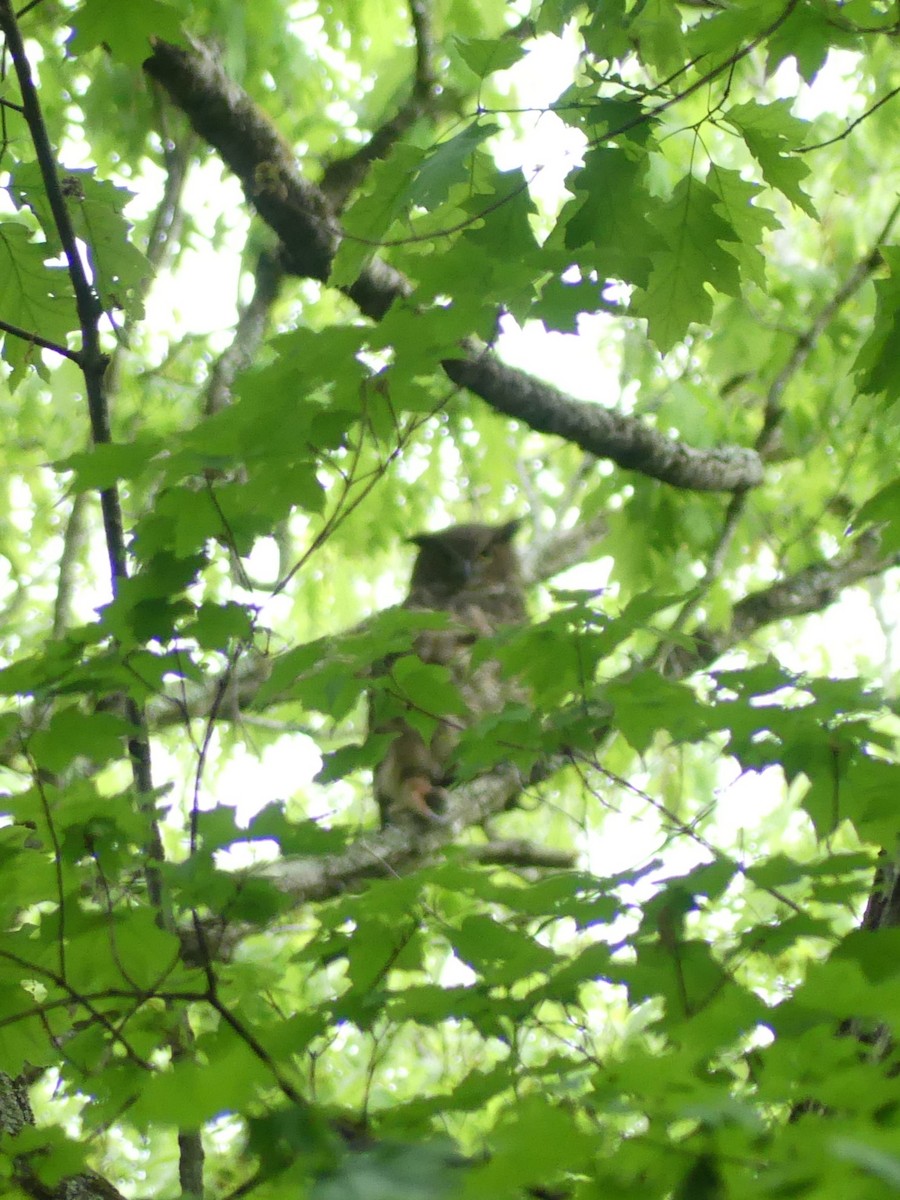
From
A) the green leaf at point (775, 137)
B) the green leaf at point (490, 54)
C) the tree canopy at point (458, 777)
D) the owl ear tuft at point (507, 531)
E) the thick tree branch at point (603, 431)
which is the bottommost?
the tree canopy at point (458, 777)

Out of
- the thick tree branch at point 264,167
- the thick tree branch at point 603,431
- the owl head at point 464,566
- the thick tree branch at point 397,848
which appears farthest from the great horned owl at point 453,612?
the thick tree branch at point 264,167

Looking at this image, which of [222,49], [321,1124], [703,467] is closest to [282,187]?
[222,49]

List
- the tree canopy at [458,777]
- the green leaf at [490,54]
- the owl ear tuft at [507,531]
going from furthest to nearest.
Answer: the owl ear tuft at [507,531], the green leaf at [490,54], the tree canopy at [458,777]

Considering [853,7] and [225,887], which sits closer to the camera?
[225,887]

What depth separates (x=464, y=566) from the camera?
491cm

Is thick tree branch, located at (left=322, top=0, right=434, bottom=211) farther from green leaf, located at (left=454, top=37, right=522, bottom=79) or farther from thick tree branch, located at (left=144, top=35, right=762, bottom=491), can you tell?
green leaf, located at (left=454, top=37, right=522, bottom=79)

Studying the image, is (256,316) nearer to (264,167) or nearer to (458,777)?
(264,167)

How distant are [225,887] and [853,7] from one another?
1397 mm

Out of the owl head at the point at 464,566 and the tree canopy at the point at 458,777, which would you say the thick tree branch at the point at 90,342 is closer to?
the tree canopy at the point at 458,777

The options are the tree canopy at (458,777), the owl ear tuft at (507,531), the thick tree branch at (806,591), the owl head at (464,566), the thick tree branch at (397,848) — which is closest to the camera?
the tree canopy at (458,777)

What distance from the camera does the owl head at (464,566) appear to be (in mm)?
4883

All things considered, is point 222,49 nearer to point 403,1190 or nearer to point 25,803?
point 25,803

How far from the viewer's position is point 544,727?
164cm

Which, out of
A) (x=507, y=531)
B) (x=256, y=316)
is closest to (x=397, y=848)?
(x=256, y=316)
